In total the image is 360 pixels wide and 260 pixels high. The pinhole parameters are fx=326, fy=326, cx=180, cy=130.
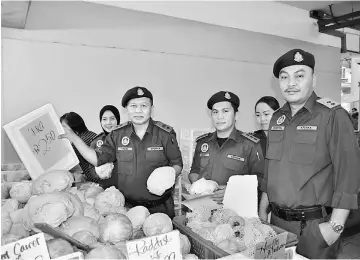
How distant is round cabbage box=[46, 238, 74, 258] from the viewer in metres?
1.00

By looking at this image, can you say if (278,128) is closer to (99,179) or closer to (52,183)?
(52,183)

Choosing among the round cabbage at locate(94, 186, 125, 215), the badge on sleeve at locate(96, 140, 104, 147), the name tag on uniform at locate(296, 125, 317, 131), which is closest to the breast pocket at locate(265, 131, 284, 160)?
the name tag on uniform at locate(296, 125, 317, 131)

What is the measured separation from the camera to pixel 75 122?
3486 mm

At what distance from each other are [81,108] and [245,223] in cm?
264

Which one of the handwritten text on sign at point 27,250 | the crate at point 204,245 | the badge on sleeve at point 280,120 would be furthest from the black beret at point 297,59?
the handwritten text on sign at point 27,250

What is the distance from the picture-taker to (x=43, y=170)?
8.20 ft

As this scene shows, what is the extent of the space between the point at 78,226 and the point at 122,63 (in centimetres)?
277

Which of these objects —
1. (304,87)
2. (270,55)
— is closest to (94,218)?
(304,87)

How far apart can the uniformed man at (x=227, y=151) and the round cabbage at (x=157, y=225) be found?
3.14ft

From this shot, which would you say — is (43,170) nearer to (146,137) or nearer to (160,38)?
(146,137)

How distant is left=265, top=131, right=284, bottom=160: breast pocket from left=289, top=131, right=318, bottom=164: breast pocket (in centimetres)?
7

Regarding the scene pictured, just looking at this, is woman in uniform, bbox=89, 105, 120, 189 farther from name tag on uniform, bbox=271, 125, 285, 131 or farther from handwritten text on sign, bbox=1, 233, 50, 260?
handwritten text on sign, bbox=1, 233, 50, 260

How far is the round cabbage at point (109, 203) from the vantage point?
1592 millimetres

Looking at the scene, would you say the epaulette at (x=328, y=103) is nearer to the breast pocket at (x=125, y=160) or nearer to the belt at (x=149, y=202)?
the belt at (x=149, y=202)
